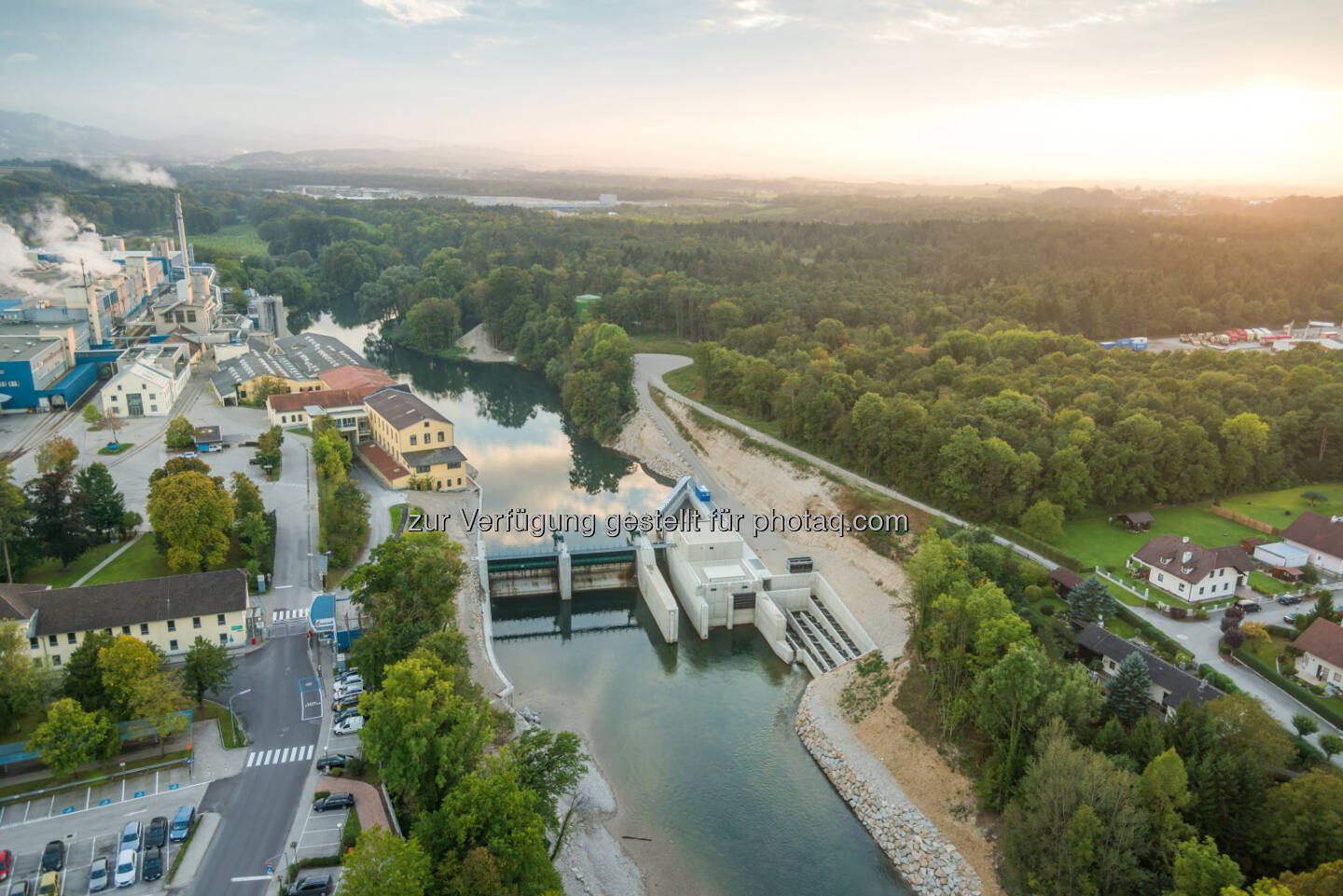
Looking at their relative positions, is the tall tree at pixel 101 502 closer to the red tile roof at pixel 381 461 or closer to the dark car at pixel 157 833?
the red tile roof at pixel 381 461

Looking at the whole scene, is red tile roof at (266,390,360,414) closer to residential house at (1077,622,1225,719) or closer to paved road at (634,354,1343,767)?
Answer: paved road at (634,354,1343,767)

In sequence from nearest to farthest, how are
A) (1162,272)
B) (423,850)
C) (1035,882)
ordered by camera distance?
1. (423,850)
2. (1035,882)
3. (1162,272)

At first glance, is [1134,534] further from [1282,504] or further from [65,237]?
[65,237]

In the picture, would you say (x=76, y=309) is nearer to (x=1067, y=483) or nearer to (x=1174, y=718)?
(x=1067, y=483)

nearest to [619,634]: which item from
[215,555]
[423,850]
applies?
[215,555]

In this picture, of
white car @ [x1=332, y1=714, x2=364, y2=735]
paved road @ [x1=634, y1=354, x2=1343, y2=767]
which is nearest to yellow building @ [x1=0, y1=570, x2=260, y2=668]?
white car @ [x1=332, y1=714, x2=364, y2=735]

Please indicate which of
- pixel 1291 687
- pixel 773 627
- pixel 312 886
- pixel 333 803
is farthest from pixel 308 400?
pixel 1291 687

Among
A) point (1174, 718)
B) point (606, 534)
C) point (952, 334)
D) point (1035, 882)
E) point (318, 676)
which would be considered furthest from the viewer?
point (952, 334)
